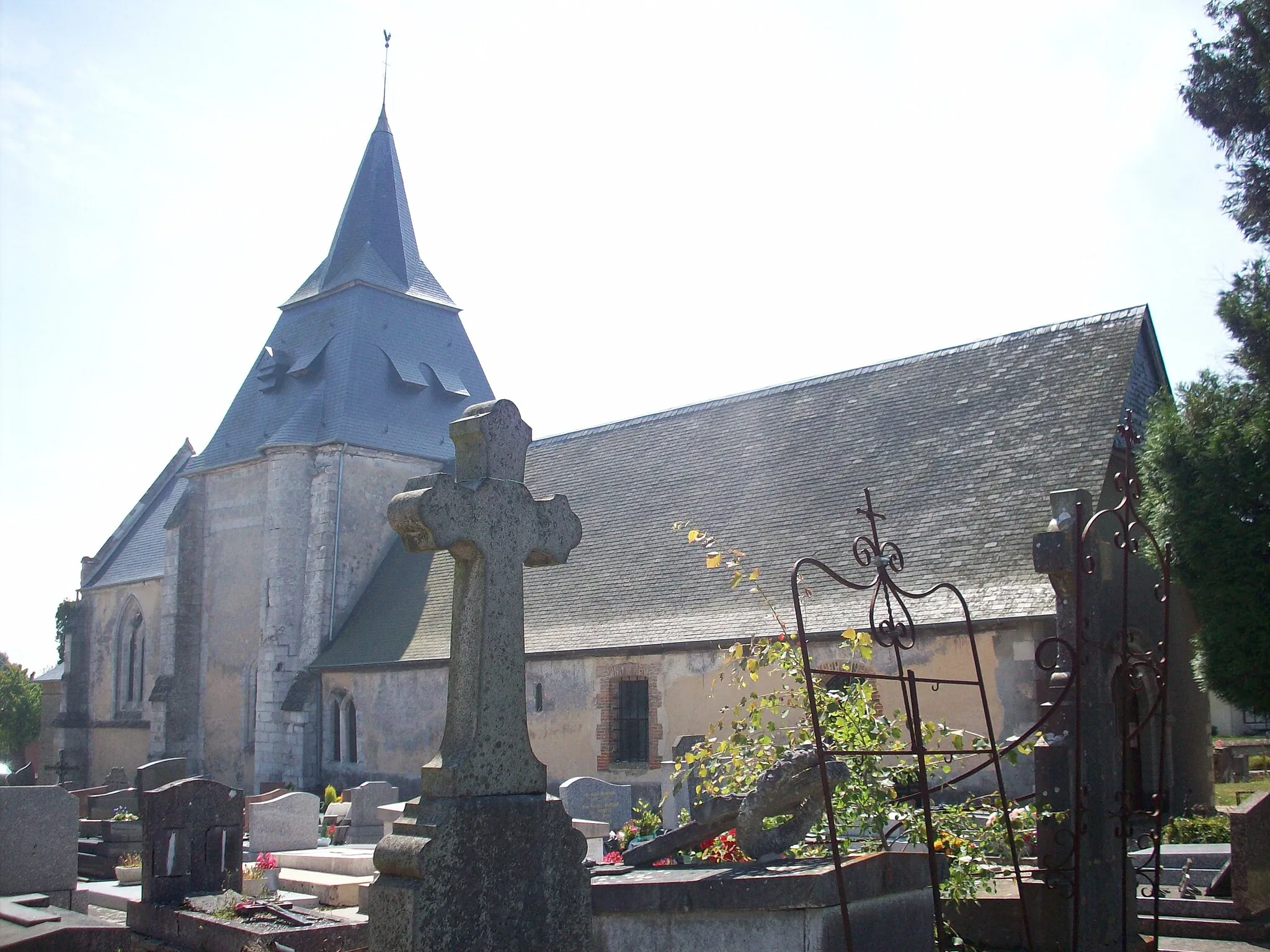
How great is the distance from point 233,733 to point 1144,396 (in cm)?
2045

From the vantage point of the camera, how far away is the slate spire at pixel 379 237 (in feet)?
95.9

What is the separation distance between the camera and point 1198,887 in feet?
30.0

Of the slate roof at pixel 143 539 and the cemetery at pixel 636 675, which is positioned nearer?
the cemetery at pixel 636 675

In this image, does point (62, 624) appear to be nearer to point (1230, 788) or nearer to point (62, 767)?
point (62, 767)

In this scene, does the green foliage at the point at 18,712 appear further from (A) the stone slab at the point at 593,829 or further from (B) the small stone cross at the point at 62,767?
(A) the stone slab at the point at 593,829

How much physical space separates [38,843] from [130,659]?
22.9m

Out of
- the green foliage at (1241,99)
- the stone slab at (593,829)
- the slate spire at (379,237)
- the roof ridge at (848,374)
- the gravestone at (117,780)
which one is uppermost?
the slate spire at (379,237)

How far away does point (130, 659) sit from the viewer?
31.4 m

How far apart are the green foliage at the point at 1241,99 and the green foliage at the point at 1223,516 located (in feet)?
12.4

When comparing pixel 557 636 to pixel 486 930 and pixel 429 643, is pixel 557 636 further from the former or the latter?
pixel 486 930

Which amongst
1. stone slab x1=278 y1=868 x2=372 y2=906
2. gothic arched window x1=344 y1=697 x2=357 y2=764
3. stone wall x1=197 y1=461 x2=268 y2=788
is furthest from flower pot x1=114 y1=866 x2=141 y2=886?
stone wall x1=197 y1=461 x2=268 y2=788

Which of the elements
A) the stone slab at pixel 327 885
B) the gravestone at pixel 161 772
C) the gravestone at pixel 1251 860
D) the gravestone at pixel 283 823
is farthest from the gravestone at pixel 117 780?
the gravestone at pixel 1251 860

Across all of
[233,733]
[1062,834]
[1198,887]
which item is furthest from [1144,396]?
[233,733]

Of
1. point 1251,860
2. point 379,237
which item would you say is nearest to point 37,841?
point 1251,860
